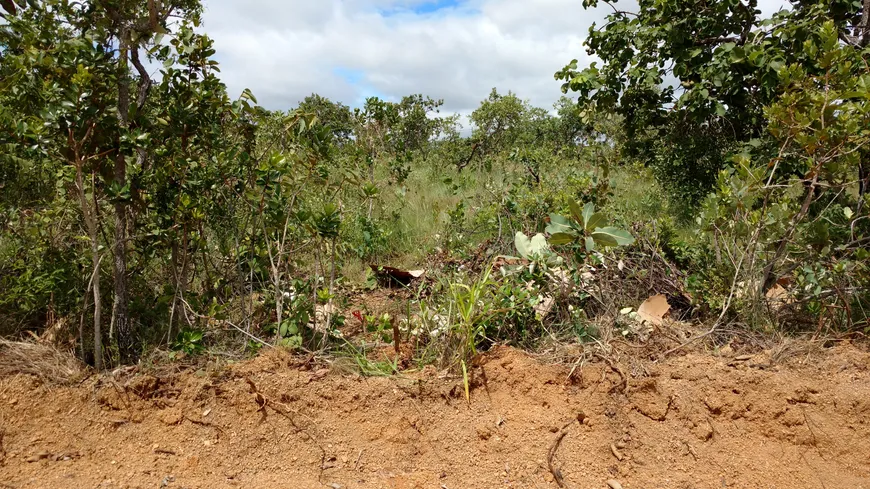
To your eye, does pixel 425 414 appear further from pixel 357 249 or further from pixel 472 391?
pixel 357 249

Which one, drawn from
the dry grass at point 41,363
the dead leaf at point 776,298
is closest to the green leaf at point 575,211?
the dead leaf at point 776,298

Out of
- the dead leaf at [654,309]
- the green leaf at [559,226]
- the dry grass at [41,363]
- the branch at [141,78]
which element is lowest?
the dry grass at [41,363]

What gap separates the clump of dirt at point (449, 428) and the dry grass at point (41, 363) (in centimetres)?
6

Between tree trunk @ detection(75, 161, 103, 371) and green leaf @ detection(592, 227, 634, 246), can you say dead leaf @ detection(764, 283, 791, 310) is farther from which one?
tree trunk @ detection(75, 161, 103, 371)

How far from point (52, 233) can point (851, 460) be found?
3658mm

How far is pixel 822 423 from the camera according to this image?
231cm

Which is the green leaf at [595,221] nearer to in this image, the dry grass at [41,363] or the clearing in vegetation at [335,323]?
the clearing in vegetation at [335,323]

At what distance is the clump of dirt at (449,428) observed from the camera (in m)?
2.12

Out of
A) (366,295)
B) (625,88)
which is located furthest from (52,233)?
(625,88)

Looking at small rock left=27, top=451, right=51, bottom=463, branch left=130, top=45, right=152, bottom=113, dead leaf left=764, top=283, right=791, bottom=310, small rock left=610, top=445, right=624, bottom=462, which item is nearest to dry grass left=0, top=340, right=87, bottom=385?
small rock left=27, top=451, right=51, bottom=463

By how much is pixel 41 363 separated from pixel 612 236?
8.17ft

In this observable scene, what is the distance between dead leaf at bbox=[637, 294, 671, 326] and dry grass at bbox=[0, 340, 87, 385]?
2.66 m

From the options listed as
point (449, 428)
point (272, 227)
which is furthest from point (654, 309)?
point (272, 227)

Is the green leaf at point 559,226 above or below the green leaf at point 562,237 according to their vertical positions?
above
